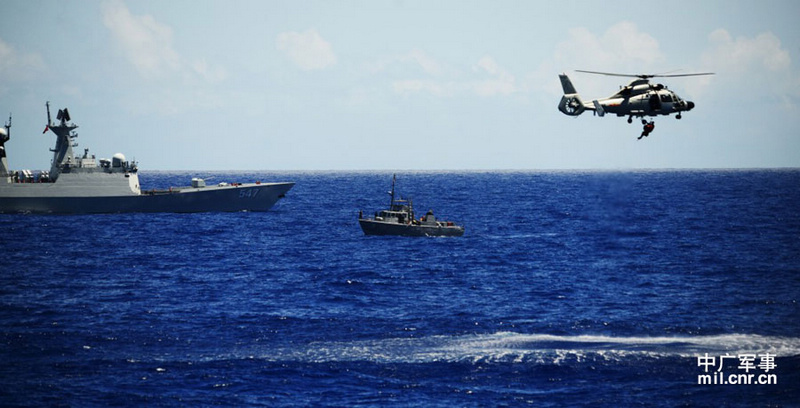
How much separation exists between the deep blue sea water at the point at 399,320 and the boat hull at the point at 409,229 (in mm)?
1633

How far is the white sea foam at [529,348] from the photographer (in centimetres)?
3975

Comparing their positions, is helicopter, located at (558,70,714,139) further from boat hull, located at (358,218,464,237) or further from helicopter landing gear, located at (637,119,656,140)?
boat hull, located at (358,218,464,237)

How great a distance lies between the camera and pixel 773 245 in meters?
87.8

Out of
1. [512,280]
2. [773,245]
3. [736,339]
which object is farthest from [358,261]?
[773,245]

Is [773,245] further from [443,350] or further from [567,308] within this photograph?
[443,350]

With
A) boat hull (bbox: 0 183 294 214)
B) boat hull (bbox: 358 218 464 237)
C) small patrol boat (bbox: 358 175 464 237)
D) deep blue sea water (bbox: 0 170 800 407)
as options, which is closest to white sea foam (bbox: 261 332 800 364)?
deep blue sea water (bbox: 0 170 800 407)

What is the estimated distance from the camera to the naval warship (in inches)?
4392

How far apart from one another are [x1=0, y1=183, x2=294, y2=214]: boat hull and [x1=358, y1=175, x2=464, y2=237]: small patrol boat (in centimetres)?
3593

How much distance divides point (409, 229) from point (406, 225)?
0.93 meters

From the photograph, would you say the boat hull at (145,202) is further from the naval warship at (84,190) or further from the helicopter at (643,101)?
the helicopter at (643,101)

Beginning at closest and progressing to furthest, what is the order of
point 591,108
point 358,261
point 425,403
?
point 425,403
point 591,108
point 358,261

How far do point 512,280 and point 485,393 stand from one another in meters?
30.0

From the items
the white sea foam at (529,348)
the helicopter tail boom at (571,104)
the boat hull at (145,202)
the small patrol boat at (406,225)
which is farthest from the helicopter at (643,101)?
the boat hull at (145,202)

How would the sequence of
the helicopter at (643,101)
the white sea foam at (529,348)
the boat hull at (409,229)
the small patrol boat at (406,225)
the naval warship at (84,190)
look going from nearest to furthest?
the white sea foam at (529,348)
the helicopter at (643,101)
the boat hull at (409,229)
the small patrol boat at (406,225)
the naval warship at (84,190)
